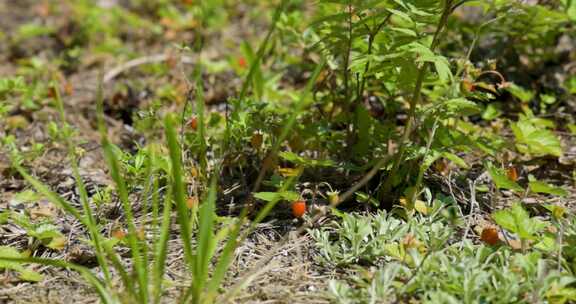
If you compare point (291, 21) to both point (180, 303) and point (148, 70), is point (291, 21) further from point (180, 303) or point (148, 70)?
point (180, 303)

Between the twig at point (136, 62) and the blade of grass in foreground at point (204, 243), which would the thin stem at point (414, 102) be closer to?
the blade of grass in foreground at point (204, 243)

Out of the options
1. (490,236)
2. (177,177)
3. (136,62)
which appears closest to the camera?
(177,177)

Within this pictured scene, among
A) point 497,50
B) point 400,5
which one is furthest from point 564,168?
point 400,5

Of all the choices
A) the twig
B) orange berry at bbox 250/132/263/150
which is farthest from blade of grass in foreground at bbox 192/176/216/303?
the twig

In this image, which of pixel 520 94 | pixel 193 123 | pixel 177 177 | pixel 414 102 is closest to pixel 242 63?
pixel 193 123

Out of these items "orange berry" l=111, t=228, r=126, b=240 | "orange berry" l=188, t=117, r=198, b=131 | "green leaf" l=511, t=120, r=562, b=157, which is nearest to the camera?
"orange berry" l=111, t=228, r=126, b=240

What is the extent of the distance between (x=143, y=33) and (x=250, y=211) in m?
2.17

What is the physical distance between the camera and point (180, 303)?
1567 mm

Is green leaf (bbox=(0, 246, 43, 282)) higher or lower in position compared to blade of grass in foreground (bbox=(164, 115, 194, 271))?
lower

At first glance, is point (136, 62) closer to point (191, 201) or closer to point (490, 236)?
point (191, 201)

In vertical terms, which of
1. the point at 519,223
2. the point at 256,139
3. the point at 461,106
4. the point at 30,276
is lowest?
the point at 30,276

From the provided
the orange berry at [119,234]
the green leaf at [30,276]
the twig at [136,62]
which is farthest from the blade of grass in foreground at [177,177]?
the twig at [136,62]

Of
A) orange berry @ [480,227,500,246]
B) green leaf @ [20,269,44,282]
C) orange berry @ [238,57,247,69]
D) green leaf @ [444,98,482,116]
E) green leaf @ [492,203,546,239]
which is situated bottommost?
green leaf @ [20,269,44,282]

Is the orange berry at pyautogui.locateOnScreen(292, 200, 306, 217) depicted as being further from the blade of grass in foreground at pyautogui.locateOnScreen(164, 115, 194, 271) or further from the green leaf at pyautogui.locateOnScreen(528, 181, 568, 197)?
the green leaf at pyautogui.locateOnScreen(528, 181, 568, 197)
